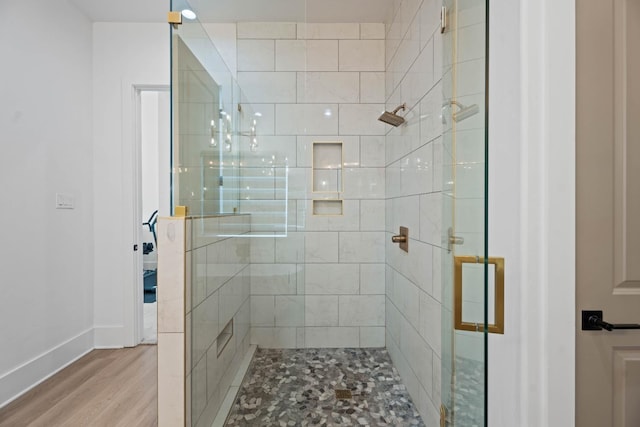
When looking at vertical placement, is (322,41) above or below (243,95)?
above

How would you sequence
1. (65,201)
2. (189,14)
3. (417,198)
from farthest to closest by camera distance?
(65,201)
(417,198)
(189,14)

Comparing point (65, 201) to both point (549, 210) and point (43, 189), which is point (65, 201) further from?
point (549, 210)

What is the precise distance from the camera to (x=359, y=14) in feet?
8.13

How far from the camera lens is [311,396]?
5.82 feet

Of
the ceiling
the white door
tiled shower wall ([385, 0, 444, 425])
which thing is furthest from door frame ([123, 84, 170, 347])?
the white door

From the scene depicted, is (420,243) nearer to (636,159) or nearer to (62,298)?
(636,159)

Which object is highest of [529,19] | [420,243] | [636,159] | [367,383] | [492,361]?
[529,19]

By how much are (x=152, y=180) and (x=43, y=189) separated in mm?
3055

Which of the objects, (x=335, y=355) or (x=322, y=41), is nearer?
(x=335, y=355)

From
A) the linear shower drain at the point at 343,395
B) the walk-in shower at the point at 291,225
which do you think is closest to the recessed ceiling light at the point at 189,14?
the walk-in shower at the point at 291,225

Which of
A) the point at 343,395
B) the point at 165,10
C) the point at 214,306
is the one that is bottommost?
the point at 343,395

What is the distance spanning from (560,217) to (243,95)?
140cm

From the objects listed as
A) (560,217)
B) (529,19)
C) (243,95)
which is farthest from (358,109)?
(560,217)

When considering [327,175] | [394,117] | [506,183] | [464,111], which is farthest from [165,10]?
[506,183]
